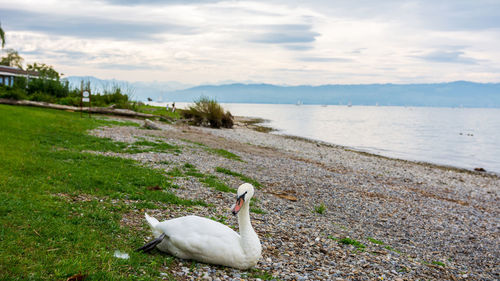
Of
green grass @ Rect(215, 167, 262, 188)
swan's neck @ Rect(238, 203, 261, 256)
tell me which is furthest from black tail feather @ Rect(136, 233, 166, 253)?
green grass @ Rect(215, 167, 262, 188)

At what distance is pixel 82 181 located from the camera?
36.2 ft

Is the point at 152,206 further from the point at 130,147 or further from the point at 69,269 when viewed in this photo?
the point at 130,147

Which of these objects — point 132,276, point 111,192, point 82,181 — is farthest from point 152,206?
point 132,276

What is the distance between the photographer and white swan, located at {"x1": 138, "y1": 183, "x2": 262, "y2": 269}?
21.9 ft

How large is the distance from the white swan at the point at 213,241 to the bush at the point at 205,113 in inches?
1614

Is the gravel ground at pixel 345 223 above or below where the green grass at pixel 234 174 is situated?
below

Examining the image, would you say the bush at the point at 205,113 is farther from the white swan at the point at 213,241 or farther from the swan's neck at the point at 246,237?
the swan's neck at the point at 246,237

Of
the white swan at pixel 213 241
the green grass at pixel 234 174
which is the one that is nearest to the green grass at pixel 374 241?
the white swan at pixel 213 241

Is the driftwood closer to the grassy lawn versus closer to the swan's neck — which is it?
the grassy lawn

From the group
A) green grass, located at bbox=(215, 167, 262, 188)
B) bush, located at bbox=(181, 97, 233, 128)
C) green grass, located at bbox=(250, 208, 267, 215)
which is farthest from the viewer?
bush, located at bbox=(181, 97, 233, 128)

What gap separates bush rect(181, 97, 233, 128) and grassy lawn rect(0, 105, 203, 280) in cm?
3126

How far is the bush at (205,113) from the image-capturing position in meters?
47.7

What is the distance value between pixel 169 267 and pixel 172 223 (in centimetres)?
81

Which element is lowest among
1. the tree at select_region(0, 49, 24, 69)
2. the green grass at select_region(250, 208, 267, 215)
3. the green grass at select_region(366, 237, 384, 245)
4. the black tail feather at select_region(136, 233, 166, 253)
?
the green grass at select_region(366, 237, 384, 245)
